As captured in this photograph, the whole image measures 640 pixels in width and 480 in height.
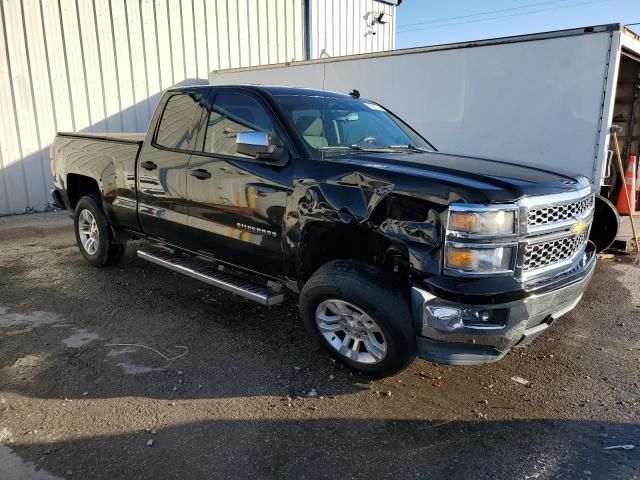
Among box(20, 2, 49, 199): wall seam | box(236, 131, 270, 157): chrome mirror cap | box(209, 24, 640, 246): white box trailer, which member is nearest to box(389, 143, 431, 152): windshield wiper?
box(236, 131, 270, 157): chrome mirror cap

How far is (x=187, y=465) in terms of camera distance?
2.60m

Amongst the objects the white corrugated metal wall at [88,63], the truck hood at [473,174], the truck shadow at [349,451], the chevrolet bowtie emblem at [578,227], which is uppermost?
the white corrugated metal wall at [88,63]

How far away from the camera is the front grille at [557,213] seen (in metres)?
2.96

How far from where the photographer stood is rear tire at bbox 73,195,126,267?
5.56 meters

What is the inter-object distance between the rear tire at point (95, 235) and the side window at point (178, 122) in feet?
4.44

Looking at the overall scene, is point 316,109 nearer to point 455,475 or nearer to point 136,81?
point 455,475

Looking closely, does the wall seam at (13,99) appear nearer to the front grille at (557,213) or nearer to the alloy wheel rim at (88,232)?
the alloy wheel rim at (88,232)

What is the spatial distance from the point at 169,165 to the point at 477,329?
307cm

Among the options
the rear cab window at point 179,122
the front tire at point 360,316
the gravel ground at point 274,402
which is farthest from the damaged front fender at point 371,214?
the rear cab window at point 179,122

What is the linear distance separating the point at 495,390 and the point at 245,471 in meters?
1.76

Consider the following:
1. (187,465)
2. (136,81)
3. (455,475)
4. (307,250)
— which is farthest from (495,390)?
(136,81)

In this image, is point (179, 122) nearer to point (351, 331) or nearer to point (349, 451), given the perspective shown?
point (351, 331)

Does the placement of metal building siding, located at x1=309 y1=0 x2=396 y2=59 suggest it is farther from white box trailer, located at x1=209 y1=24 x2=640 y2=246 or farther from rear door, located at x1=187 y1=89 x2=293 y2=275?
rear door, located at x1=187 y1=89 x2=293 y2=275

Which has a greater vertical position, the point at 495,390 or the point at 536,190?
the point at 536,190
